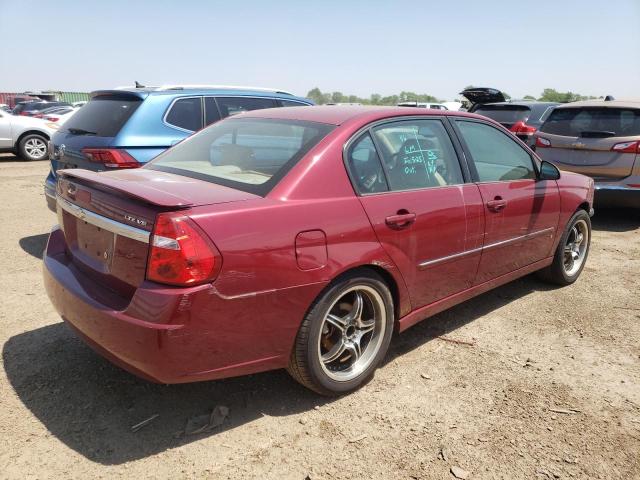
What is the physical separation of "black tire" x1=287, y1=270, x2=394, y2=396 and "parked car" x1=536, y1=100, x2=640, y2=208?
5.08m

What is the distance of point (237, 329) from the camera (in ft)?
7.72

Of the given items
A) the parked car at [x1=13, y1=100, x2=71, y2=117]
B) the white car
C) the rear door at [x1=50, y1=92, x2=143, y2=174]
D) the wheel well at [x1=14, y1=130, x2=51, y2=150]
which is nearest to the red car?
the rear door at [x1=50, y1=92, x2=143, y2=174]

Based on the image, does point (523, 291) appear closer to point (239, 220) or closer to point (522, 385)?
point (522, 385)

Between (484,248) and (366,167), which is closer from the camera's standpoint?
(366,167)

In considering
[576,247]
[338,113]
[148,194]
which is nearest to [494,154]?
[338,113]

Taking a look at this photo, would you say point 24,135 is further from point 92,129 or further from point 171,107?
point 171,107

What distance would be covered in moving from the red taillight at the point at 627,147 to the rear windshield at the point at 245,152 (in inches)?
206

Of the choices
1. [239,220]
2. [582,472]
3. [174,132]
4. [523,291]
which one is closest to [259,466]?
[239,220]

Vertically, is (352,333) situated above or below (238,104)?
below

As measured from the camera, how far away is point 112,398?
9.14ft

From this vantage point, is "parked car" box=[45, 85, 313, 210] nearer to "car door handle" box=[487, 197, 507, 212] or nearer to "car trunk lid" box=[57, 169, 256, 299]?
"car trunk lid" box=[57, 169, 256, 299]

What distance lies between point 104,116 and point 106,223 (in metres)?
3.18

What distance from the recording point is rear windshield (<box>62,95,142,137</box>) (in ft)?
16.6

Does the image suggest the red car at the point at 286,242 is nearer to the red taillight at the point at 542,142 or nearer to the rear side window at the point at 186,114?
the rear side window at the point at 186,114
